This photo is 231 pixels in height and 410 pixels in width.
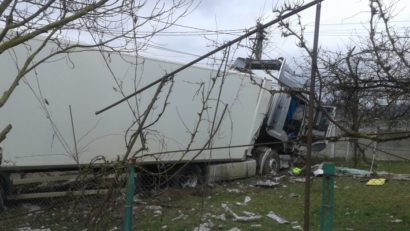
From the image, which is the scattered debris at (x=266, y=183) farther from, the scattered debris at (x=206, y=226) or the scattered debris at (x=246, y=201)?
the scattered debris at (x=206, y=226)

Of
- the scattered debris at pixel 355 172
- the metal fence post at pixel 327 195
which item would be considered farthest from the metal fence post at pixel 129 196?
the scattered debris at pixel 355 172

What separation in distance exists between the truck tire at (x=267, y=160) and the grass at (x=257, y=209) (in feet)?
4.63

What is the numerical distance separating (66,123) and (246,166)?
21.0 feet

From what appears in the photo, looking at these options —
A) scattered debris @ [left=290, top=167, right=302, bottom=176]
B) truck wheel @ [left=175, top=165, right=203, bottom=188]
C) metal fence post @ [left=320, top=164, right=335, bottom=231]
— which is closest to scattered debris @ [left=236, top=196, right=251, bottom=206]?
truck wheel @ [left=175, top=165, right=203, bottom=188]

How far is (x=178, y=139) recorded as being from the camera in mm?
12266

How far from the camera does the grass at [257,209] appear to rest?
346 inches

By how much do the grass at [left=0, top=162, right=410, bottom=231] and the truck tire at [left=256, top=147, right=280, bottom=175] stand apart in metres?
1.41

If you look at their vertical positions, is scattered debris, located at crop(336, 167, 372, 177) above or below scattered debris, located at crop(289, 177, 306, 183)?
above

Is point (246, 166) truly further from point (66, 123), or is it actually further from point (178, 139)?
point (66, 123)

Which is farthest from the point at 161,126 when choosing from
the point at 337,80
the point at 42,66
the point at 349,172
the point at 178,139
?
the point at 349,172

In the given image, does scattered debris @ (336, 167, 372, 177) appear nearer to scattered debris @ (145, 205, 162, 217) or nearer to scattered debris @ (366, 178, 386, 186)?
scattered debris @ (366, 178, 386, 186)

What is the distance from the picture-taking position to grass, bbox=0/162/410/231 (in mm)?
8789

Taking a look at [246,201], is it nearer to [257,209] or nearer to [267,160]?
[257,209]

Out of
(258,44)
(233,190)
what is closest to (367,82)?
(258,44)
